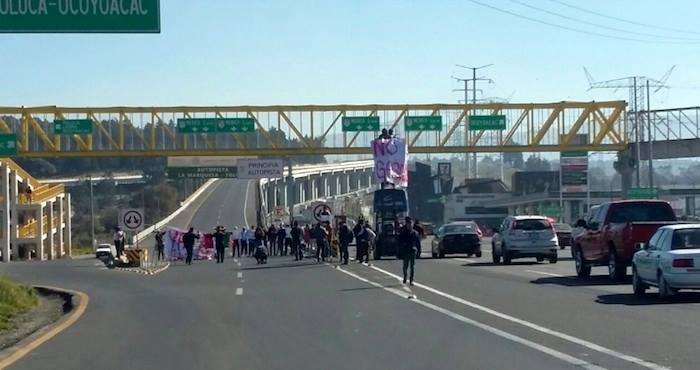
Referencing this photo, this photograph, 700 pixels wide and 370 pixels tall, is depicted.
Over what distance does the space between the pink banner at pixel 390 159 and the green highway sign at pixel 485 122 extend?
12.0m

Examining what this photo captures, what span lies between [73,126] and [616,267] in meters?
36.2

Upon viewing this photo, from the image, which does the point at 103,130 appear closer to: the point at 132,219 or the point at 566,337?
the point at 132,219

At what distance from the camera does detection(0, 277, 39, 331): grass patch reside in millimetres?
26000

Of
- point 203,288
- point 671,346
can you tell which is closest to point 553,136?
point 203,288

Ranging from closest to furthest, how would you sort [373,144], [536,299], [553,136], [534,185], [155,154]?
[536,299]
[373,144]
[155,154]
[553,136]
[534,185]

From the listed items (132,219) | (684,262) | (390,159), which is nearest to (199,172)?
(132,219)

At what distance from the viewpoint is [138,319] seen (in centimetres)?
2206

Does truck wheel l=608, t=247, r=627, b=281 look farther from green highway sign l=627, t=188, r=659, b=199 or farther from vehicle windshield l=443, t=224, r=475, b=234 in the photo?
green highway sign l=627, t=188, r=659, b=199

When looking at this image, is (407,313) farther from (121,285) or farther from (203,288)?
(121,285)

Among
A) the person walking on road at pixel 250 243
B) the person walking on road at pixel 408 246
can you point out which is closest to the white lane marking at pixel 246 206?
the person walking on road at pixel 250 243

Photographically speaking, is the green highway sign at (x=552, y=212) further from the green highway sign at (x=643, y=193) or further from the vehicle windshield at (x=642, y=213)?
the vehicle windshield at (x=642, y=213)

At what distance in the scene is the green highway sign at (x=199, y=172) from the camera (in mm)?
79000

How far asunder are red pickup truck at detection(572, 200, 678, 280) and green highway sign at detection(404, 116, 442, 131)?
95.3 ft

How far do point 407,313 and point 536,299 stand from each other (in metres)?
4.02
